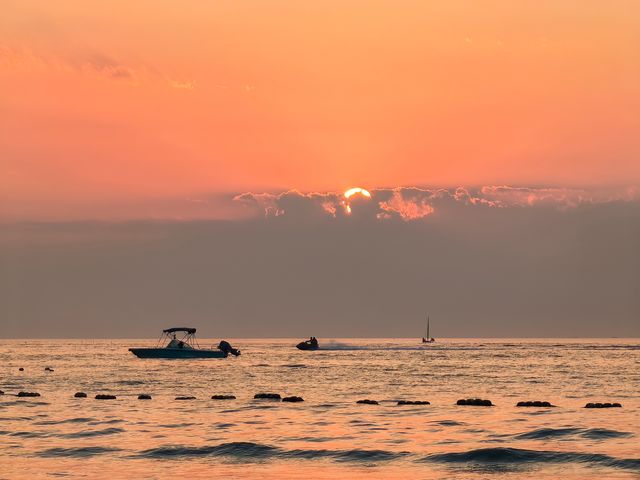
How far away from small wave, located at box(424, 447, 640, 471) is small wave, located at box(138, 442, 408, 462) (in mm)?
2815

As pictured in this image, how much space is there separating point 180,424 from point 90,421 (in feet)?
22.4

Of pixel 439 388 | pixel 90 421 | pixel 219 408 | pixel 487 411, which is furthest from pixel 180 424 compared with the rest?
pixel 439 388

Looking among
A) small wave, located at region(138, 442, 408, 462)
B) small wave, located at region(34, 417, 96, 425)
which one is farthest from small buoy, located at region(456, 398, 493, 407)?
small wave, located at region(138, 442, 408, 462)

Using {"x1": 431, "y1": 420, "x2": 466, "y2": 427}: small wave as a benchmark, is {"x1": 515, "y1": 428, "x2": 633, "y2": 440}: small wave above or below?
above

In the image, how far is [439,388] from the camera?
109m

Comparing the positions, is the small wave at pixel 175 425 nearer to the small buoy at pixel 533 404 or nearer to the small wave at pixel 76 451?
the small wave at pixel 76 451


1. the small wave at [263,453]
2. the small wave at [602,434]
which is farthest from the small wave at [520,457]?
the small wave at [602,434]

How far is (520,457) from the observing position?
50562 millimetres

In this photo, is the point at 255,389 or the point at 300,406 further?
the point at 255,389

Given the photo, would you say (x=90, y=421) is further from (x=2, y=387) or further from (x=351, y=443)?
(x=2, y=387)

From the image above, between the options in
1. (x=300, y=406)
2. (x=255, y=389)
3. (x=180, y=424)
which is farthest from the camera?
(x=255, y=389)

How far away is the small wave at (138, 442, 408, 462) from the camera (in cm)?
5100

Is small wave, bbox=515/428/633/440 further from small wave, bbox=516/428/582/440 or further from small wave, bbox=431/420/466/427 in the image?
small wave, bbox=431/420/466/427

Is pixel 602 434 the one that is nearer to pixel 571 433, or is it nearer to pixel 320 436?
pixel 571 433
